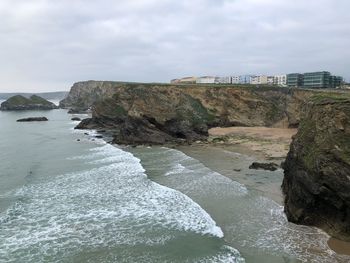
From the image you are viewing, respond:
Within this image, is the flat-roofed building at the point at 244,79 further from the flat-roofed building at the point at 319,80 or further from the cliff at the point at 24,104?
the cliff at the point at 24,104

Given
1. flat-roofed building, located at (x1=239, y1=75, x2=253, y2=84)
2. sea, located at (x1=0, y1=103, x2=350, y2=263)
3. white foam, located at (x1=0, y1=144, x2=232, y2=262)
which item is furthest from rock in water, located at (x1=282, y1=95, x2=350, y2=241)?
flat-roofed building, located at (x1=239, y1=75, x2=253, y2=84)

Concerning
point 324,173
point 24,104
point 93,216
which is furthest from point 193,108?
point 24,104

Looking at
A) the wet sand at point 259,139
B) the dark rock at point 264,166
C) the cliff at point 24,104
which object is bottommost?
the cliff at point 24,104

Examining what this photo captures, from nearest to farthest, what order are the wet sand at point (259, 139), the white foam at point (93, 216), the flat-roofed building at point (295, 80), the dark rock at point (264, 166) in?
the white foam at point (93, 216) < the dark rock at point (264, 166) < the wet sand at point (259, 139) < the flat-roofed building at point (295, 80)

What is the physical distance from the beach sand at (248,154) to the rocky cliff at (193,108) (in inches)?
154

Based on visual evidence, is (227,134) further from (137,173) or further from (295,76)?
(295,76)

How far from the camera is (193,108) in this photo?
65.3 meters

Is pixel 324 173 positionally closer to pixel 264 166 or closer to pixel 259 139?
pixel 264 166

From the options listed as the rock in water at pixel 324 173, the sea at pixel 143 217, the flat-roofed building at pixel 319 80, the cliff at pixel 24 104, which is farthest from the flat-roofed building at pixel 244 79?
the rock in water at pixel 324 173

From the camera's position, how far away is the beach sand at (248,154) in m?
27.9

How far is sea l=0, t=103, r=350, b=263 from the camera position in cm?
1750

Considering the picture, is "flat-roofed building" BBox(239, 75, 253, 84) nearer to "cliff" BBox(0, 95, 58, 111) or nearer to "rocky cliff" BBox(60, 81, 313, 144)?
"rocky cliff" BBox(60, 81, 313, 144)

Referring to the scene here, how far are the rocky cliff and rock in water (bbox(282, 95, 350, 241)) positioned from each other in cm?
3320

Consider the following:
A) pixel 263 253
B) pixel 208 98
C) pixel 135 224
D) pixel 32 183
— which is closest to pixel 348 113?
pixel 263 253
